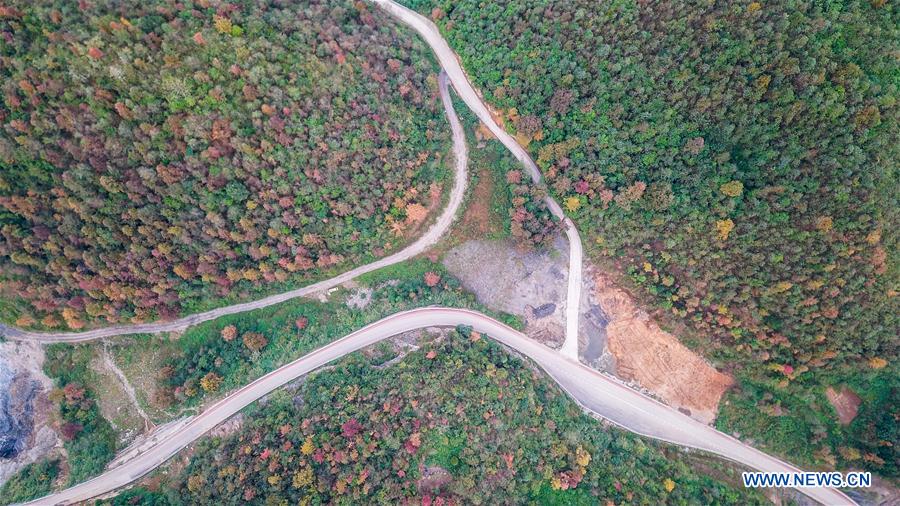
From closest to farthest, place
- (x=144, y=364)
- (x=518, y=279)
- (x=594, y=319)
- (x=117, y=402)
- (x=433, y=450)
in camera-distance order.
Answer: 1. (x=433, y=450)
2. (x=117, y=402)
3. (x=144, y=364)
4. (x=594, y=319)
5. (x=518, y=279)

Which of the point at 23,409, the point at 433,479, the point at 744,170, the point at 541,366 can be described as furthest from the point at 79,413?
the point at 744,170

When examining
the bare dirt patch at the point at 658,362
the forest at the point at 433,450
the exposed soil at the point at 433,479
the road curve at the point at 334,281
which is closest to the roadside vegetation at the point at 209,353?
the road curve at the point at 334,281

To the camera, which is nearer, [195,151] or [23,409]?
[195,151]

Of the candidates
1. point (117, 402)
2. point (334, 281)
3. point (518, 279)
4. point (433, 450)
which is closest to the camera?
point (433, 450)

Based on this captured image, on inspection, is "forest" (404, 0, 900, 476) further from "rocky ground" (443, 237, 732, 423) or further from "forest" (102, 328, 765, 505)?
"forest" (102, 328, 765, 505)

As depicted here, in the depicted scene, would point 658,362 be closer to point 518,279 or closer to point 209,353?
point 518,279

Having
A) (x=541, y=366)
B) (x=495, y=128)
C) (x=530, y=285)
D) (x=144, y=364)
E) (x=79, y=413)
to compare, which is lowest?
(x=79, y=413)
